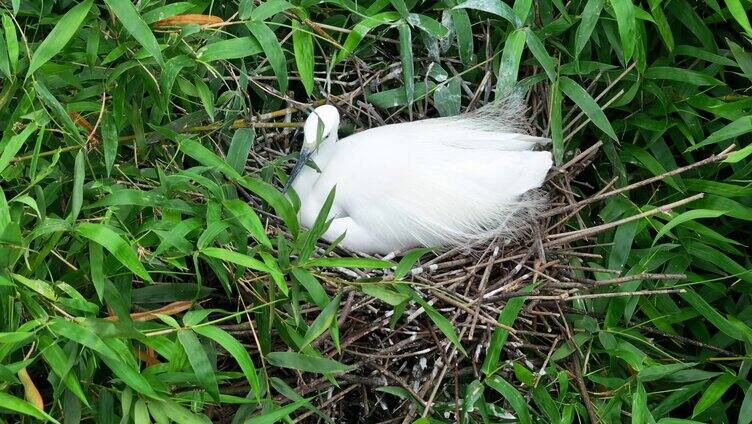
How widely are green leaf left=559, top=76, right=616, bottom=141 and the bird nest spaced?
12 cm

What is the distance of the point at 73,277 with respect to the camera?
2207mm

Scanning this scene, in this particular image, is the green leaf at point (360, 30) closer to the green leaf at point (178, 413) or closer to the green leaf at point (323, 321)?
the green leaf at point (323, 321)

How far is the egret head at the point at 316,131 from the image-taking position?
268 centimetres

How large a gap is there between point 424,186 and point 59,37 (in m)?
0.91

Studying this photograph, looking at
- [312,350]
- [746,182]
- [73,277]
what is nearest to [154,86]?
[73,277]

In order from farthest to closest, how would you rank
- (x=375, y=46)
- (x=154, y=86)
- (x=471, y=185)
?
(x=375, y=46)
(x=471, y=185)
(x=154, y=86)

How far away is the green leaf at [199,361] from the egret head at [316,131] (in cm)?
72

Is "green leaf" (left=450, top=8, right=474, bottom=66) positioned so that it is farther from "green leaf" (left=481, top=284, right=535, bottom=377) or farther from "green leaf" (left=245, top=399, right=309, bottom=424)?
"green leaf" (left=245, top=399, right=309, bottom=424)

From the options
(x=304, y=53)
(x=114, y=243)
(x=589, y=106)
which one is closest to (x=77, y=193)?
(x=114, y=243)

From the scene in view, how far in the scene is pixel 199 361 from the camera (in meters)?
1.99

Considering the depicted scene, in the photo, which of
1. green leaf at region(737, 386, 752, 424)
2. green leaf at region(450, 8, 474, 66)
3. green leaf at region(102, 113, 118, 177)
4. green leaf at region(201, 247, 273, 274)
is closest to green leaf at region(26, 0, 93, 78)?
green leaf at region(102, 113, 118, 177)

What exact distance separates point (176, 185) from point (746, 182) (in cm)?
131

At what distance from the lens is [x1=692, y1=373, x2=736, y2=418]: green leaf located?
2.60m

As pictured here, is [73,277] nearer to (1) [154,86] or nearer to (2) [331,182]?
Answer: (1) [154,86]
